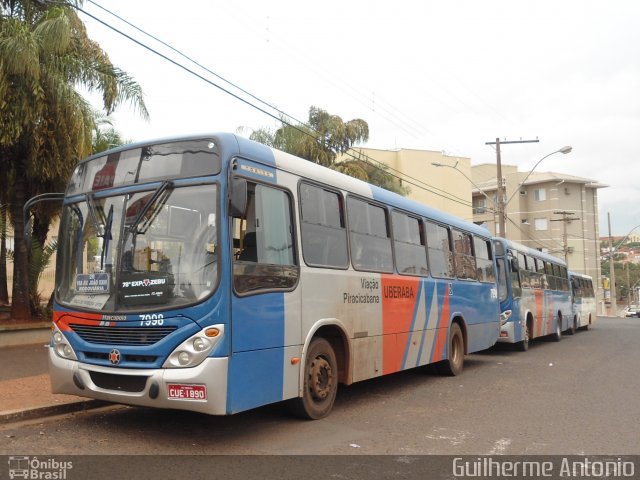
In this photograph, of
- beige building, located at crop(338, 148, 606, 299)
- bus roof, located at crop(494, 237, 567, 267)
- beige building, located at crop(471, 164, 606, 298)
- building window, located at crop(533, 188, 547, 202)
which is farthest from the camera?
building window, located at crop(533, 188, 547, 202)

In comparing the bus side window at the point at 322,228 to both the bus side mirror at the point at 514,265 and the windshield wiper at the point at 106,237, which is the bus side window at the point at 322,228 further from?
the bus side mirror at the point at 514,265

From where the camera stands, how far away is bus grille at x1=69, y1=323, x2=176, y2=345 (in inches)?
226

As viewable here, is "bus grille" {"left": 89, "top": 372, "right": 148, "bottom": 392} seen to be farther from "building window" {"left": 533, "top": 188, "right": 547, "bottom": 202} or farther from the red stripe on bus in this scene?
"building window" {"left": 533, "top": 188, "right": 547, "bottom": 202}

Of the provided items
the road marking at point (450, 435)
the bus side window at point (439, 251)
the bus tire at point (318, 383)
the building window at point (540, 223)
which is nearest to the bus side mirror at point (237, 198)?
the bus tire at point (318, 383)

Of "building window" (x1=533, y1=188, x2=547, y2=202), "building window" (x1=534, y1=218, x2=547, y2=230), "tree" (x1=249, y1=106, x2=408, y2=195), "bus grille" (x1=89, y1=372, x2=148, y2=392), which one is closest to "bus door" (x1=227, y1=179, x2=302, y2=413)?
"bus grille" (x1=89, y1=372, x2=148, y2=392)

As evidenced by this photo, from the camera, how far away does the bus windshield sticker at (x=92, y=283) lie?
20.1ft

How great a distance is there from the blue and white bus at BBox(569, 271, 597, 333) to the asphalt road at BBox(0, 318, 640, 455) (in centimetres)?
1630

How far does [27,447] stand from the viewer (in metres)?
5.81

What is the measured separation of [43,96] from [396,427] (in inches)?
404

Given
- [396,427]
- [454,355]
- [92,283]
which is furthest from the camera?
[454,355]

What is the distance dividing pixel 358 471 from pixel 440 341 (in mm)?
5854

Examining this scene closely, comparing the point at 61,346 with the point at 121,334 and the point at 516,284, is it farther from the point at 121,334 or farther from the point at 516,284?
the point at 516,284

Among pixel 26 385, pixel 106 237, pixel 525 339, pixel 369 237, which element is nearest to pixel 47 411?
pixel 26 385

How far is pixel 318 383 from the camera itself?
7.22 metres
